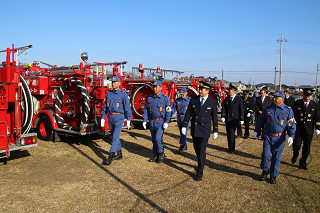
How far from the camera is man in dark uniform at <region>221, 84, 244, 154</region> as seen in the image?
7191 millimetres

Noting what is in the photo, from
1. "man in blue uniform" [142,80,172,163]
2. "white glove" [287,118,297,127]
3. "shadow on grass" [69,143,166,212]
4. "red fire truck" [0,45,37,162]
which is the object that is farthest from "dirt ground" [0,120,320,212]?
"white glove" [287,118,297,127]

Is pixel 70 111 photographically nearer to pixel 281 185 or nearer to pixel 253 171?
pixel 253 171

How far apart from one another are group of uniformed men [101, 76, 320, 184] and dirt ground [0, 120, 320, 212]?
37 cm

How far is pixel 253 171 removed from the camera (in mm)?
5602

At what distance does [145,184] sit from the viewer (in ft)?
15.6

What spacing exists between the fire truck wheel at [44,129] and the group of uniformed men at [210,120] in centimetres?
258

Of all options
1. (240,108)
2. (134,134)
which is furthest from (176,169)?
(134,134)

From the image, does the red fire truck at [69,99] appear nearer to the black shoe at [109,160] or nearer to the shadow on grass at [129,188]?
the shadow on grass at [129,188]

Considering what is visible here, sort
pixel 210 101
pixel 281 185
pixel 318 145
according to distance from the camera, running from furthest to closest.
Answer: pixel 318 145, pixel 210 101, pixel 281 185

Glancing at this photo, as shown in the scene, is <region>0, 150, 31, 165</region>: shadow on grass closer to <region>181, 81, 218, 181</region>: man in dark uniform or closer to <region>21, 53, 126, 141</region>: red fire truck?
<region>21, 53, 126, 141</region>: red fire truck

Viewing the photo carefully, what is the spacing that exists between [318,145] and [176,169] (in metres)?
5.48

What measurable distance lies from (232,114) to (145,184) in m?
3.65

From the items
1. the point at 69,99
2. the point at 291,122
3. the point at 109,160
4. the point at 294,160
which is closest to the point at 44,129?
the point at 69,99

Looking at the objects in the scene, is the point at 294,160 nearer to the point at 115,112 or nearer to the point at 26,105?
the point at 115,112
